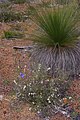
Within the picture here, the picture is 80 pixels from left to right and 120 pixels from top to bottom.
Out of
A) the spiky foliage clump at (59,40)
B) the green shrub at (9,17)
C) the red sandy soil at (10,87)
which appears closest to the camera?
the red sandy soil at (10,87)

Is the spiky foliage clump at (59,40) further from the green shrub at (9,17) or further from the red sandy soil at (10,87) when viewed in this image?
the green shrub at (9,17)

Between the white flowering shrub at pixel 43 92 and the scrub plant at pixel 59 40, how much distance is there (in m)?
0.38

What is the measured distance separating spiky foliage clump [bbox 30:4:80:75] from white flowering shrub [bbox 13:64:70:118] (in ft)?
1.27

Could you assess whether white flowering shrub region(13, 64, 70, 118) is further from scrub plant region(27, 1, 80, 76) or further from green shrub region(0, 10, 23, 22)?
green shrub region(0, 10, 23, 22)

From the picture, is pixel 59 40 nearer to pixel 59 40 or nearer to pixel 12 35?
pixel 59 40

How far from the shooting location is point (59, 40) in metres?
4.79

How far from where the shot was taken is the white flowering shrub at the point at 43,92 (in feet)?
13.1

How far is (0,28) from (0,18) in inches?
22.2

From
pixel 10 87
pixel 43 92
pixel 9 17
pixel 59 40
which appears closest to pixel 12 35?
pixel 9 17

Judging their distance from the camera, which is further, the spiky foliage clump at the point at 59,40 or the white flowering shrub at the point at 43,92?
the spiky foliage clump at the point at 59,40

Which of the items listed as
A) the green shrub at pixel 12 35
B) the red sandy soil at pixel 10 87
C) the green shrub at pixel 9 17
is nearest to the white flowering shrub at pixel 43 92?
the red sandy soil at pixel 10 87

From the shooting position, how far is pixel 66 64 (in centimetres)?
463

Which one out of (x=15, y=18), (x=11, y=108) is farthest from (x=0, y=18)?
(x=11, y=108)

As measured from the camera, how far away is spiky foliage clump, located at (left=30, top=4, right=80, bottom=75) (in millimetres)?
4645
